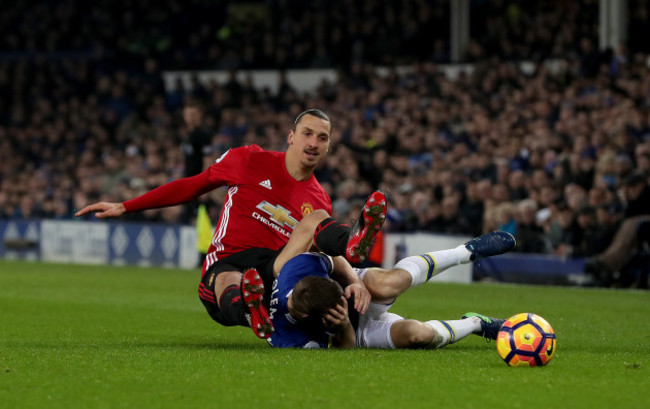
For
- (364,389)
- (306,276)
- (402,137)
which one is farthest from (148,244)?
(364,389)

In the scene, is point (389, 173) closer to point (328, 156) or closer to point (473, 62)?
point (328, 156)

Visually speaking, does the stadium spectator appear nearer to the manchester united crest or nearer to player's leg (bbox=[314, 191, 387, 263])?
the manchester united crest

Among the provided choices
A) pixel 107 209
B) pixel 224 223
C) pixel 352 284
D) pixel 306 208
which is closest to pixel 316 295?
pixel 352 284

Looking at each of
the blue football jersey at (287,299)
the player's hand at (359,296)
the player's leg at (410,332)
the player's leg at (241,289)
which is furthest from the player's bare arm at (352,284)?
the player's leg at (241,289)

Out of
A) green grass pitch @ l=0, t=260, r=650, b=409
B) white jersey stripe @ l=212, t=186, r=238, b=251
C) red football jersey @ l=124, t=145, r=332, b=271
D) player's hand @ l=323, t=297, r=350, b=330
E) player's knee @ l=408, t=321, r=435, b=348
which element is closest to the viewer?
green grass pitch @ l=0, t=260, r=650, b=409

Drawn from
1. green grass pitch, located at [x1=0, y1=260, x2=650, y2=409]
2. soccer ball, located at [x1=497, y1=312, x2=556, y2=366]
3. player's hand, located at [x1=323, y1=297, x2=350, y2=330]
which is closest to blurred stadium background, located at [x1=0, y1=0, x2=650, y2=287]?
green grass pitch, located at [x1=0, y1=260, x2=650, y2=409]

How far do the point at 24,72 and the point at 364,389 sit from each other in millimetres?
26740

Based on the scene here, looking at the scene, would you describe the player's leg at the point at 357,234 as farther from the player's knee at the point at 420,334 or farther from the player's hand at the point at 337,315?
the player's knee at the point at 420,334

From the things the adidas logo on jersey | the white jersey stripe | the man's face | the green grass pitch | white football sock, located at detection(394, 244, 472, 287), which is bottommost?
the green grass pitch

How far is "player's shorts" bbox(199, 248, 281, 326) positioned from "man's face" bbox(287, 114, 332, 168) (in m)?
0.79

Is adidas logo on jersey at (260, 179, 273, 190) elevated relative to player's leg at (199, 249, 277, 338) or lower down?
elevated

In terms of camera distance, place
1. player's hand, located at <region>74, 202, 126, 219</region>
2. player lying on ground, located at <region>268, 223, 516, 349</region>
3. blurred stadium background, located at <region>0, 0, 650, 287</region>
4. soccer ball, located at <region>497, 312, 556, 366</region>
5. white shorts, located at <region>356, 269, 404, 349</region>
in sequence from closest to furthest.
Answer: soccer ball, located at <region>497, 312, 556, 366</region> < player lying on ground, located at <region>268, 223, 516, 349</region> < white shorts, located at <region>356, 269, 404, 349</region> < player's hand, located at <region>74, 202, 126, 219</region> < blurred stadium background, located at <region>0, 0, 650, 287</region>

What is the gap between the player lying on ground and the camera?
780 cm

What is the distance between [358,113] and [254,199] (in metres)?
14.4
